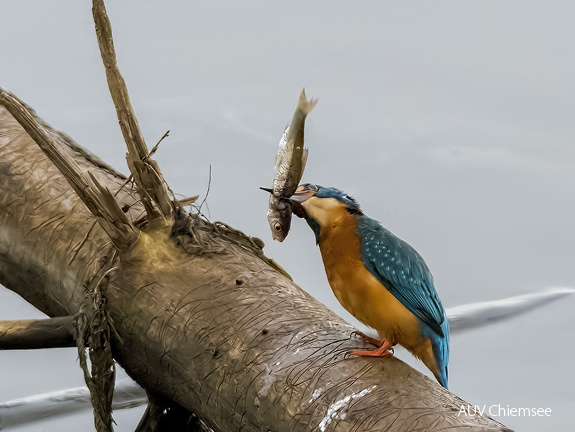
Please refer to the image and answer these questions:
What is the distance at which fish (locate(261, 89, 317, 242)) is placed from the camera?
138 cm

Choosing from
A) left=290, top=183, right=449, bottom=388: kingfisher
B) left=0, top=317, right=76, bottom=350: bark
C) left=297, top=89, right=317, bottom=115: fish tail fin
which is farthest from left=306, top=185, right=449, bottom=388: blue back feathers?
left=0, top=317, right=76, bottom=350: bark

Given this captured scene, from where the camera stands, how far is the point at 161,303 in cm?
141

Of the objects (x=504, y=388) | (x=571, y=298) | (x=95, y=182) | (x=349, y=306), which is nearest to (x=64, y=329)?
(x=95, y=182)

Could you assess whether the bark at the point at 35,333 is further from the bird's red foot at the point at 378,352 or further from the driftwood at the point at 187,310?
the bird's red foot at the point at 378,352

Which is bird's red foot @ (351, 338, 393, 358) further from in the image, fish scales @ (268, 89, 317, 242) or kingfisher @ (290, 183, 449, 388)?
fish scales @ (268, 89, 317, 242)

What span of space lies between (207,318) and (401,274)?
282 mm

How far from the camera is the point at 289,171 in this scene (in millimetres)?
1380

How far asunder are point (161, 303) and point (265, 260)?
20cm

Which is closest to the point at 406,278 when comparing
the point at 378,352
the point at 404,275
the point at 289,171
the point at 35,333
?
the point at 404,275

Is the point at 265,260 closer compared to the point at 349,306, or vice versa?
the point at 349,306

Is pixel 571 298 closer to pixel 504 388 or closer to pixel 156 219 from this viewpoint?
pixel 504 388

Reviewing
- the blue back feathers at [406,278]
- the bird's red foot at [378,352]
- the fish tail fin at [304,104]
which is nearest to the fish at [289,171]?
the fish tail fin at [304,104]

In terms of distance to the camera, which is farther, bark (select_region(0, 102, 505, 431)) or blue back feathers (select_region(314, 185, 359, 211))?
blue back feathers (select_region(314, 185, 359, 211))

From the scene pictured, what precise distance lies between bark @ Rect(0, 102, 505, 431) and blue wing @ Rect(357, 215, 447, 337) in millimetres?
89
